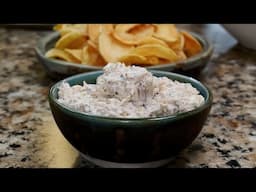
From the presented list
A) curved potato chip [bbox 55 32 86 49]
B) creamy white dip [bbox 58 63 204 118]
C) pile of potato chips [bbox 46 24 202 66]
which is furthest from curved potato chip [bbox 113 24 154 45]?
creamy white dip [bbox 58 63 204 118]

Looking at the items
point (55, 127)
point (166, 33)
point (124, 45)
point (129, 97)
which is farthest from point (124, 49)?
point (129, 97)

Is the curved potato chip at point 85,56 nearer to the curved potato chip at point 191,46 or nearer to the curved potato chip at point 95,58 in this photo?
the curved potato chip at point 95,58

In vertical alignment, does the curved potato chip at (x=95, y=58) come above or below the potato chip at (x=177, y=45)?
below

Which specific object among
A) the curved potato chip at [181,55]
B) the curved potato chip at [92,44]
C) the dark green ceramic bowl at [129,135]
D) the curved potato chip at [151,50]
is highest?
the dark green ceramic bowl at [129,135]

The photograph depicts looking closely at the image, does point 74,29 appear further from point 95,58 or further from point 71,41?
point 95,58

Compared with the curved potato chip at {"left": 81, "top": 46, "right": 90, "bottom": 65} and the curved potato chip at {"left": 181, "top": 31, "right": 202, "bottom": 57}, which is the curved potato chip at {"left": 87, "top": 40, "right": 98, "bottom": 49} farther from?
the curved potato chip at {"left": 181, "top": 31, "right": 202, "bottom": 57}

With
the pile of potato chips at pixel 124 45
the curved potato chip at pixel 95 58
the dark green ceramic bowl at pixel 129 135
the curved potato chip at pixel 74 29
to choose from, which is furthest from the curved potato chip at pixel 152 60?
the dark green ceramic bowl at pixel 129 135
